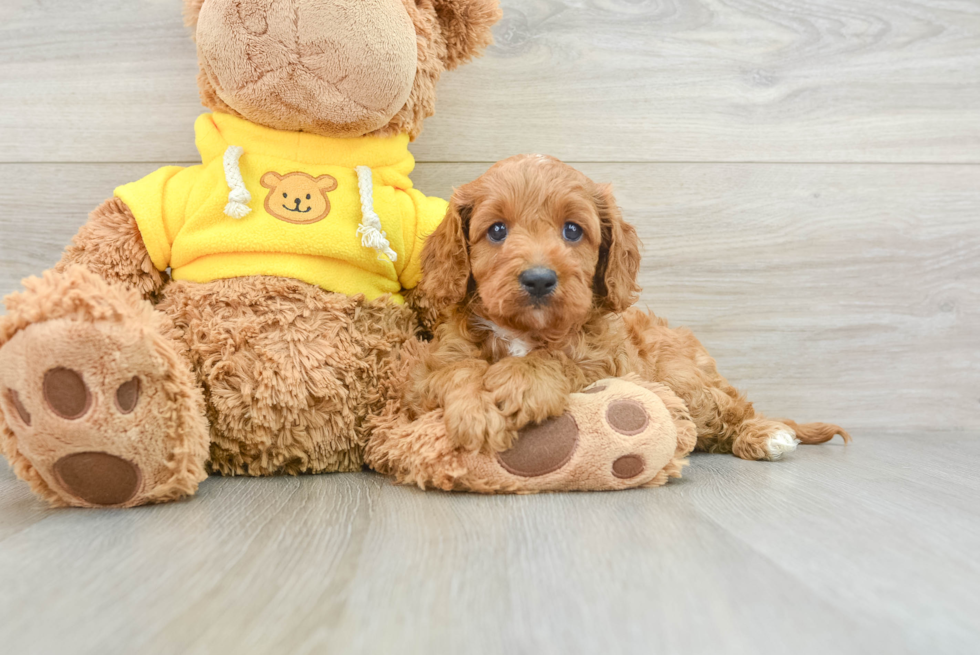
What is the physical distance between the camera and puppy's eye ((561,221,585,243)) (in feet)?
4.93

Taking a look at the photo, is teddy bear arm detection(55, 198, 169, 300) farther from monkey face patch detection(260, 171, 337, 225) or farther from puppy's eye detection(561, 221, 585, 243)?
puppy's eye detection(561, 221, 585, 243)

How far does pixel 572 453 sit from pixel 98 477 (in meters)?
0.86

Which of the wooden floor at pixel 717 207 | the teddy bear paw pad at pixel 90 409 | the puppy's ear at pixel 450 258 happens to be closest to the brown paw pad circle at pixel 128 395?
the teddy bear paw pad at pixel 90 409

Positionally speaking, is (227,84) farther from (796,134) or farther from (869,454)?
(869,454)

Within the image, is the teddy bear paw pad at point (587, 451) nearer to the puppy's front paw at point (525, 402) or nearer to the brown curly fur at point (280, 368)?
the puppy's front paw at point (525, 402)

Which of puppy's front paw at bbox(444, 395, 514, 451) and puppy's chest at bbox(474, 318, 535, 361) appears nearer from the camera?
puppy's front paw at bbox(444, 395, 514, 451)

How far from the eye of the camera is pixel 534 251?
54.8 inches

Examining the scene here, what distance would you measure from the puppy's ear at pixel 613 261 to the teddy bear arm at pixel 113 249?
1040 mm

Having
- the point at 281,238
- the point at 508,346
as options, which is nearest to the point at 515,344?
the point at 508,346

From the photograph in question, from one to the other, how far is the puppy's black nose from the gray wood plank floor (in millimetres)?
398

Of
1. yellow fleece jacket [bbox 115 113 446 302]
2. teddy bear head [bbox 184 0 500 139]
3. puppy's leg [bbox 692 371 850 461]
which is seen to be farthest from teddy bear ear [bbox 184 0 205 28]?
puppy's leg [bbox 692 371 850 461]

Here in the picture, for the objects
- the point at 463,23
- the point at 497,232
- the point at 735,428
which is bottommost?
the point at 735,428

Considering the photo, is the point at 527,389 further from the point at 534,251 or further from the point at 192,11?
the point at 192,11

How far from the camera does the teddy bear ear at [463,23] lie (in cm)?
168
